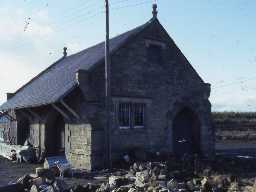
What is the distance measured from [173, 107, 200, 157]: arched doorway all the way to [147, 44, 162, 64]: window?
127 inches

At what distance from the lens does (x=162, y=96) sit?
65.1 feet

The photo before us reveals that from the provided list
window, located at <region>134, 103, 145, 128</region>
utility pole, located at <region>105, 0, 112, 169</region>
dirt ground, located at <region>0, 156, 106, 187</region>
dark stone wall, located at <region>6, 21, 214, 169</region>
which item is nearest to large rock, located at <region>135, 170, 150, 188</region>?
dirt ground, located at <region>0, 156, 106, 187</region>

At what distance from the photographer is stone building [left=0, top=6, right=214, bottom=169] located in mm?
17219

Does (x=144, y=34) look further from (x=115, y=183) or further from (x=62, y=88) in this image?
(x=115, y=183)

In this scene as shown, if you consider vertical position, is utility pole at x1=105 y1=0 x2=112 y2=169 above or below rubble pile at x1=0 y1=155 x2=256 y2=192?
above

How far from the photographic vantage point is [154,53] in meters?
20.0

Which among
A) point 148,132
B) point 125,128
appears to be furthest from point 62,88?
point 148,132

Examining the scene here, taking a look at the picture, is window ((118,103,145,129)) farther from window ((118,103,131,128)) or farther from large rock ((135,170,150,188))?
large rock ((135,170,150,188))

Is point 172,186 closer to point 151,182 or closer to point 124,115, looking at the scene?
point 151,182

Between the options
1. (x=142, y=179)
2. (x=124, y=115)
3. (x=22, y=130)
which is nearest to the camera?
(x=142, y=179)

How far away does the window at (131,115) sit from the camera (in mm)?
18141

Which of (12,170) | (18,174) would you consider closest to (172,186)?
(18,174)

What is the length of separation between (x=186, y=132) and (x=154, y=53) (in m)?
4.76

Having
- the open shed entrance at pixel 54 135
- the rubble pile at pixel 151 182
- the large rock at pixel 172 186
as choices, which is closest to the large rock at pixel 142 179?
the rubble pile at pixel 151 182
